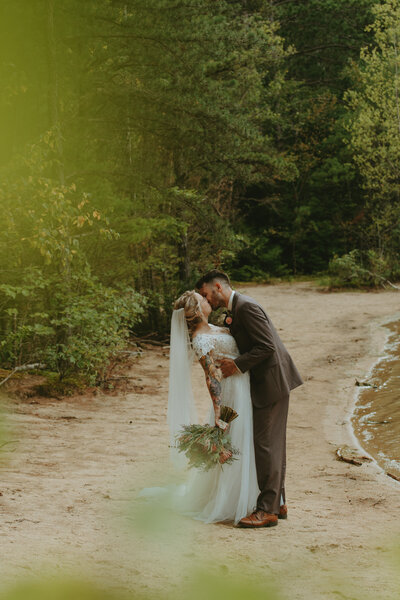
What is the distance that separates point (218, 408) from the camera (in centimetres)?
475

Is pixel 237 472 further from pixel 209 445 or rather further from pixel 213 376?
pixel 213 376

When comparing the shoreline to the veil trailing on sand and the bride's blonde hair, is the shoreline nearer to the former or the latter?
the veil trailing on sand

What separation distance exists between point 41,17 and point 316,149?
25.7 meters

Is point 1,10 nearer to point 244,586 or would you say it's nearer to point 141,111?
point 141,111

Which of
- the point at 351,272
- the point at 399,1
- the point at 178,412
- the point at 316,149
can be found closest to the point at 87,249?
the point at 178,412

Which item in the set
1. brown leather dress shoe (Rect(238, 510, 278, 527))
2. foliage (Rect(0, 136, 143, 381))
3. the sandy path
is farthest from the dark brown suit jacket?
foliage (Rect(0, 136, 143, 381))

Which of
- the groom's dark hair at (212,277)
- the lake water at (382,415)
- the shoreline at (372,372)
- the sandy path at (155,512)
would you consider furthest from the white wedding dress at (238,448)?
the lake water at (382,415)

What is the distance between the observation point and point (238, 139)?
13.1 m

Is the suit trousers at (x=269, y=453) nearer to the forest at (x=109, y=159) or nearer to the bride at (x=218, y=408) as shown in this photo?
the bride at (x=218, y=408)

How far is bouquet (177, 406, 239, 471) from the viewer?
4.65 meters

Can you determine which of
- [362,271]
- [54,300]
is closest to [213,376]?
[54,300]

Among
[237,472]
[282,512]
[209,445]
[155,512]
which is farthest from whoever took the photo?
[282,512]

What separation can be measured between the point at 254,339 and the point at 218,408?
23.1 inches

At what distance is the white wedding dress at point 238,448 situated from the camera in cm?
478
